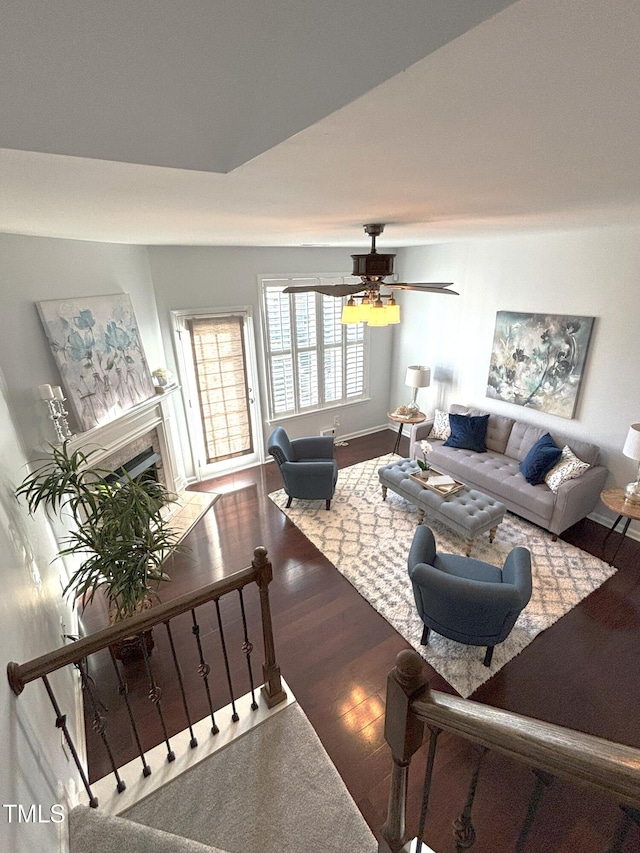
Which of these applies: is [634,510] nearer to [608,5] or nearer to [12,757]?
[608,5]

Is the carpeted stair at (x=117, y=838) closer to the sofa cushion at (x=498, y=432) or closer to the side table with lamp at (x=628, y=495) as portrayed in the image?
the side table with lamp at (x=628, y=495)

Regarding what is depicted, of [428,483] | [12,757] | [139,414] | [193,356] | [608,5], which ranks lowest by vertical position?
[428,483]

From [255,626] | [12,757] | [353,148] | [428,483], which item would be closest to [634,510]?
[428,483]

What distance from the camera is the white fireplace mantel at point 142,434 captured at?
3371 millimetres

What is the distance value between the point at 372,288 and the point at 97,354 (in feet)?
7.94

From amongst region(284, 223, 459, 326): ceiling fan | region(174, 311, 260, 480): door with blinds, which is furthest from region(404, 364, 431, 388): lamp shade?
region(284, 223, 459, 326): ceiling fan

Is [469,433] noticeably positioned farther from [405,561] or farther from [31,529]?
[31,529]

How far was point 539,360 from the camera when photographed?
4492mm

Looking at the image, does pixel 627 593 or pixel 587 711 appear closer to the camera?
pixel 587 711

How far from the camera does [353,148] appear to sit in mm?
974

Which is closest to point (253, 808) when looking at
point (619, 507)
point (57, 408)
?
point (57, 408)

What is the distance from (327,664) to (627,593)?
264cm

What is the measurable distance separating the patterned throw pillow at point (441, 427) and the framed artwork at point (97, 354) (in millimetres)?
3583

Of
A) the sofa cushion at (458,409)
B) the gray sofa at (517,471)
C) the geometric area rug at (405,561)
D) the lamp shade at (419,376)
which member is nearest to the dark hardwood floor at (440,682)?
the geometric area rug at (405,561)
